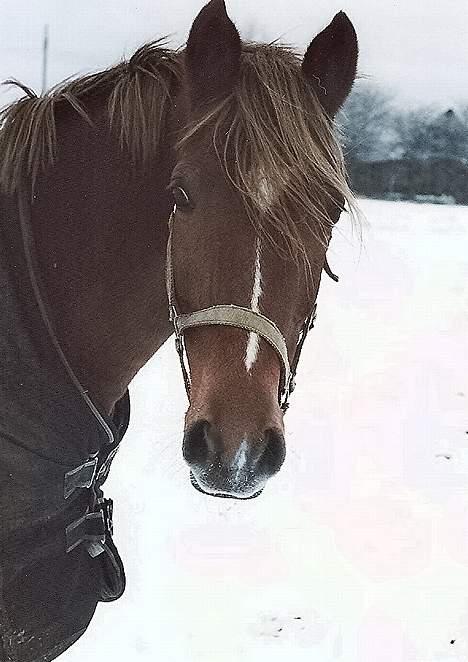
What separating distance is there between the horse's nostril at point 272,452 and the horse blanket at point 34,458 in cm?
27

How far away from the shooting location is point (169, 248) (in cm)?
70

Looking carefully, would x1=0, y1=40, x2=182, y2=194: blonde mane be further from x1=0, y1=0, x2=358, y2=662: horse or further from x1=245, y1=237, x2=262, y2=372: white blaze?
x1=245, y1=237, x2=262, y2=372: white blaze

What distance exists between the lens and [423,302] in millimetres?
2297

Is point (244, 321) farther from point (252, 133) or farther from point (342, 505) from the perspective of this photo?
point (342, 505)

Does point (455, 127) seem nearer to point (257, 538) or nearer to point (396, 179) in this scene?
point (396, 179)

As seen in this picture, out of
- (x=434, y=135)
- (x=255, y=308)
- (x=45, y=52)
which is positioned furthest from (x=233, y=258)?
(x=434, y=135)

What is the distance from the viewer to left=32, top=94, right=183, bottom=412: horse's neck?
78 cm

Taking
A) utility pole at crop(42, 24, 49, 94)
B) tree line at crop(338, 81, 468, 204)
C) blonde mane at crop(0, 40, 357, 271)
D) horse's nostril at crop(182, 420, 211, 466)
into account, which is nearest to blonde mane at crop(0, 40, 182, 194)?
blonde mane at crop(0, 40, 357, 271)

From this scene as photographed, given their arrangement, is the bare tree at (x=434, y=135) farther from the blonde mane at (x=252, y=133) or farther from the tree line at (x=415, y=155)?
the blonde mane at (x=252, y=133)

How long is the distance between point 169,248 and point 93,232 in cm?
14

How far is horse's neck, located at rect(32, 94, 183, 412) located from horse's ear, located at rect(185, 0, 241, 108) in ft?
0.30

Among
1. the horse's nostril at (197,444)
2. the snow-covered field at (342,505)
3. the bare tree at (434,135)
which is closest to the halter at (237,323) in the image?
the horse's nostril at (197,444)

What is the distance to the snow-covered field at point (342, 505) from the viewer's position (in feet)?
4.92

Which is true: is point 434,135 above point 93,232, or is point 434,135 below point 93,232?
below
